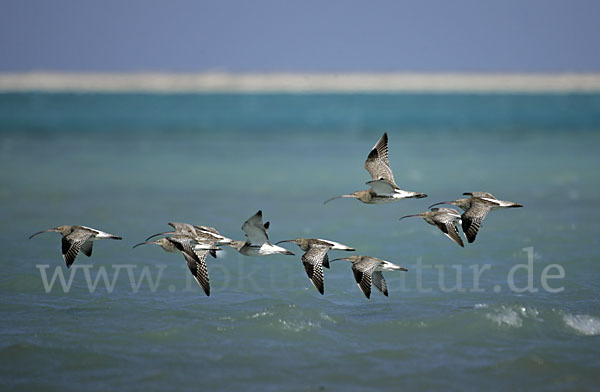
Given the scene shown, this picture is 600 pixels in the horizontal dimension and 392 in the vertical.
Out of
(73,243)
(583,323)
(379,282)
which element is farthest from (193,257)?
(583,323)

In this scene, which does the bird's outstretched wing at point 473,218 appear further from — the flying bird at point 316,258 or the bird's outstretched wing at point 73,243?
the bird's outstretched wing at point 73,243

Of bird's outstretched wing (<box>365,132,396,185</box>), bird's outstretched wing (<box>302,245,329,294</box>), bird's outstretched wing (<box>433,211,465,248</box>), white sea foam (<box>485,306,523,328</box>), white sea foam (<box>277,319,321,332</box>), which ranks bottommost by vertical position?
white sea foam (<box>277,319,321,332</box>)

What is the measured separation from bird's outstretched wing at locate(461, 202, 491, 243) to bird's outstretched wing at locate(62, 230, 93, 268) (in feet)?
20.1

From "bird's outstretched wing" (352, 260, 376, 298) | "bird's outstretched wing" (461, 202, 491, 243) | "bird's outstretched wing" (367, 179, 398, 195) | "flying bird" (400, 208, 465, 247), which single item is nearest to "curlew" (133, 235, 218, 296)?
"bird's outstretched wing" (352, 260, 376, 298)

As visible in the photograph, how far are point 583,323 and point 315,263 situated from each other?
4.27 m

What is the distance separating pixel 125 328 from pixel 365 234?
827 cm

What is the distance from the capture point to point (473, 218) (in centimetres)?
1309

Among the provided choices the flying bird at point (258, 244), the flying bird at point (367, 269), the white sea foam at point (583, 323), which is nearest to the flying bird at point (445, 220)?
the flying bird at point (367, 269)

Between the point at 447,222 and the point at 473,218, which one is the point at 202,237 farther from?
the point at 473,218

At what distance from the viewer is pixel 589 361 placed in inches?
456

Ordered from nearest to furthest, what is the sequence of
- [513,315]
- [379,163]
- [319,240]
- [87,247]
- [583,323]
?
[583,323] → [513,315] → [319,240] → [379,163] → [87,247]

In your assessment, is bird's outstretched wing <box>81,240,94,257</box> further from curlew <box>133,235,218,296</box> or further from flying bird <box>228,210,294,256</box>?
flying bird <box>228,210,294,256</box>

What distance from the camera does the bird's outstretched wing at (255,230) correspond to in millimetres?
12870

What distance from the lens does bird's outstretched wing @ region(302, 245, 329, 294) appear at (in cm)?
1273
